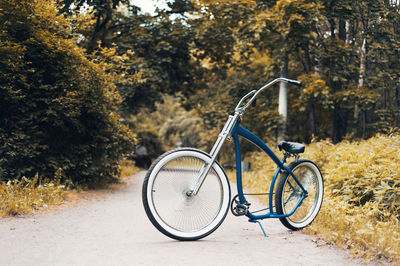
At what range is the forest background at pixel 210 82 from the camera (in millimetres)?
5945

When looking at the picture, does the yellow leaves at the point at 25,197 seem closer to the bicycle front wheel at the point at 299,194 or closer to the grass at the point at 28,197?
the grass at the point at 28,197

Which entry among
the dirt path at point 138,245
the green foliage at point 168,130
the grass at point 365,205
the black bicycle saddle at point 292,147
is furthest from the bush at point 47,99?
the green foliage at point 168,130

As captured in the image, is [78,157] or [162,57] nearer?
[78,157]

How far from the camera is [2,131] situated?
6.46m

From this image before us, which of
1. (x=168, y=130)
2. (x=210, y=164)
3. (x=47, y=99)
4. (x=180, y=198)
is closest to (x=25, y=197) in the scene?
(x=47, y=99)

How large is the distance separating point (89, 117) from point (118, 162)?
4.72 feet

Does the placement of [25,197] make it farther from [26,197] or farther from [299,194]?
[299,194]

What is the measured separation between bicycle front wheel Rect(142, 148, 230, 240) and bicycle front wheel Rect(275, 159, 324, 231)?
30.2 inches

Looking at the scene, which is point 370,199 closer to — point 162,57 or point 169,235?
point 169,235

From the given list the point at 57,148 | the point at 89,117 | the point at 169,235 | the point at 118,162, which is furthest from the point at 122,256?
the point at 118,162

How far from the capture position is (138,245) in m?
3.71

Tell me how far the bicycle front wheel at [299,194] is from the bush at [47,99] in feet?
14.3

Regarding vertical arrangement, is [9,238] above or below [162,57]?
below

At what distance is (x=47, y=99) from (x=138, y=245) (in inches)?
166
